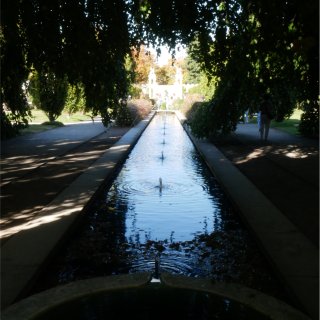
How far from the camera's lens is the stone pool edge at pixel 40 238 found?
4.29 m

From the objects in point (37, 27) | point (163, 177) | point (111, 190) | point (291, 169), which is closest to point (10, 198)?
point (111, 190)

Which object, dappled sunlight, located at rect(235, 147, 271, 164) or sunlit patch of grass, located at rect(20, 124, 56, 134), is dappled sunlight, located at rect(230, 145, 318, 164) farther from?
sunlit patch of grass, located at rect(20, 124, 56, 134)

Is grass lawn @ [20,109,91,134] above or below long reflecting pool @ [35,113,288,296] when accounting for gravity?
above

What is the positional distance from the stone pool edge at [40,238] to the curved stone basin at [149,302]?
1.44 ft

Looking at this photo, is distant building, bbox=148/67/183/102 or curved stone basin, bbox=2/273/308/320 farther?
distant building, bbox=148/67/183/102

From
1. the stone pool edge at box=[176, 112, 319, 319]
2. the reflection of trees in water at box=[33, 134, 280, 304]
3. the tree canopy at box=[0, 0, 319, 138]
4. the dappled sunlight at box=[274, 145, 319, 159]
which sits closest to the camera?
the stone pool edge at box=[176, 112, 319, 319]

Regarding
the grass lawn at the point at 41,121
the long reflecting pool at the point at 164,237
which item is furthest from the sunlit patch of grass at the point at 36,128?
the long reflecting pool at the point at 164,237

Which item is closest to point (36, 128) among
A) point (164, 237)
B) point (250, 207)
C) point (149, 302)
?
point (250, 207)

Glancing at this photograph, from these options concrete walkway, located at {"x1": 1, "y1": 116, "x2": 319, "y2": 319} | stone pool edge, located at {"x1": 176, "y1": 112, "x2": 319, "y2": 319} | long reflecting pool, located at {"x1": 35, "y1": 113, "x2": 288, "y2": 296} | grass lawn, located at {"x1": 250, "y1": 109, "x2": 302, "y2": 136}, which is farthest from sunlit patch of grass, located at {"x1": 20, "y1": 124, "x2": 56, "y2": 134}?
stone pool edge, located at {"x1": 176, "y1": 112, "x2": 319, "y2": 319}

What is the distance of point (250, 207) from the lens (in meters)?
7.35

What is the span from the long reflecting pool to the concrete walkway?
0.72 feet

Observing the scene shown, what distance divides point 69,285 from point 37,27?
4080mm

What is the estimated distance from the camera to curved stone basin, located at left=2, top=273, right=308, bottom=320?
3580mm

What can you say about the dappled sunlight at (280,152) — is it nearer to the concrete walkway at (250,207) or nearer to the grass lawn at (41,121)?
the concrete walkway at (250,207)
